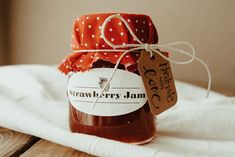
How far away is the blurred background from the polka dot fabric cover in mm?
541

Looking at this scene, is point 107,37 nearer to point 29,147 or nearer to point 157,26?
point 29,147

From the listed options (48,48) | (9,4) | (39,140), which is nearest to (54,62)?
(48,48)

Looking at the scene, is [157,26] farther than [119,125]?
Yes

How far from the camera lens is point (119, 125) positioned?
42 centimetres

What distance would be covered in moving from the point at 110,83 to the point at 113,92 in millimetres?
11

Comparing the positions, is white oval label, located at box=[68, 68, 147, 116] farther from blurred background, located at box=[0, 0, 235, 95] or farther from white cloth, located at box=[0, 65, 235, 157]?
blurred background, located at box=[0, 0, 235, 95]

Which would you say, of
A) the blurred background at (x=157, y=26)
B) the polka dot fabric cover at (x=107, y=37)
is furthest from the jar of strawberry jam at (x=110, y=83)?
the blurred background at (x=157, y=26)

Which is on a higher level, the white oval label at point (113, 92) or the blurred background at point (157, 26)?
the white oval label at point (113, 92)

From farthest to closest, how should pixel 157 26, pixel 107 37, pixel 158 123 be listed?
pixel 157 26
pixel 158 123
pixel 107 37

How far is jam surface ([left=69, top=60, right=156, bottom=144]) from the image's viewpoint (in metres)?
0.42

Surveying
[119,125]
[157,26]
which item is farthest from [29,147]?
[157,26]

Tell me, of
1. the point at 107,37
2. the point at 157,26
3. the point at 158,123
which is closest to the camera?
the point at 107,37

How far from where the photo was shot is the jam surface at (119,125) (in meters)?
0.42

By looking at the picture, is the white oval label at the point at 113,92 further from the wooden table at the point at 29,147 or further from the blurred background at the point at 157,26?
the blurred background at the point at 157,26
